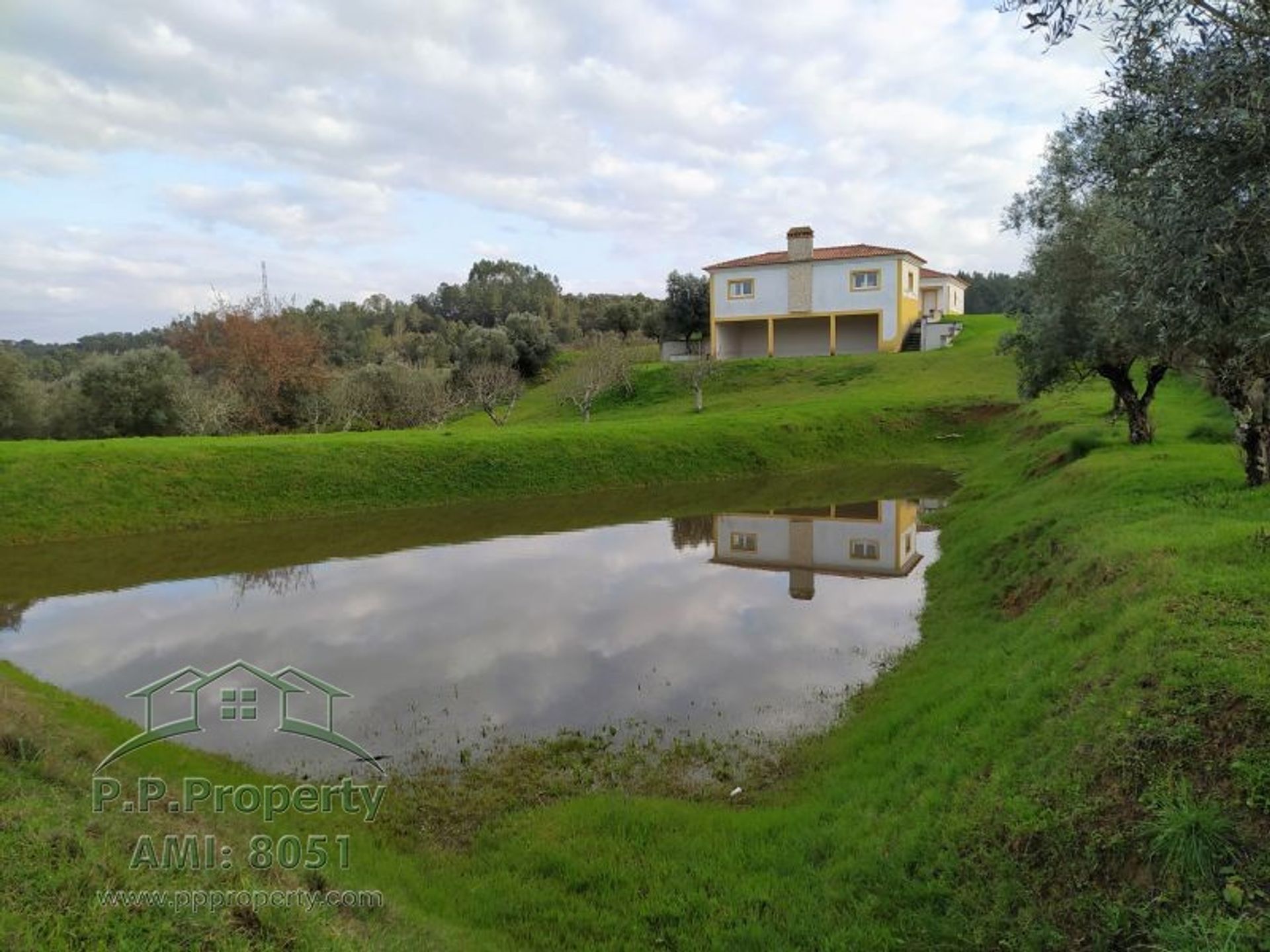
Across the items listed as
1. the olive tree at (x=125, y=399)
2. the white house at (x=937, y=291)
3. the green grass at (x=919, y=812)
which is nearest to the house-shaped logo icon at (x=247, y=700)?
the green grass at (x=919, y=812)

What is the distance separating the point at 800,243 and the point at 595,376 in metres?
19.3

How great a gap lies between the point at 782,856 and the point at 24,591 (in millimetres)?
19001

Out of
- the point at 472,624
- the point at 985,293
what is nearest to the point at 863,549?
the point at 472,624

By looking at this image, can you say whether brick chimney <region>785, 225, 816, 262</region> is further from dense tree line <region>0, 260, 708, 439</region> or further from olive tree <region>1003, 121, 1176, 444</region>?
olive tree <region>1003, 121, 1176, 444</region>

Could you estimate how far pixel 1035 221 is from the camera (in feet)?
64.1

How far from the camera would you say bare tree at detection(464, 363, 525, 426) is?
4612cm

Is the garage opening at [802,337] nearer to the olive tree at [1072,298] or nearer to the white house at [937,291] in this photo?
the white house at [937,291]

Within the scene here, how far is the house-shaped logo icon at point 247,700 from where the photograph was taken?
10.4 metres

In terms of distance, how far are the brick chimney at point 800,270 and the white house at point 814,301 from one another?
0.05 metres

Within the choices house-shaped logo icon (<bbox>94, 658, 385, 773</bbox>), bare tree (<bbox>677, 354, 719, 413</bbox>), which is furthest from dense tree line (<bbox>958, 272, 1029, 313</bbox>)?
house-shaped logo icon (<bbox>94, 658, 385, 773</bbox>)

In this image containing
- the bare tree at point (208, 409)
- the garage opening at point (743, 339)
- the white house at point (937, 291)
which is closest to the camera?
the bare tree at point (208, 409)

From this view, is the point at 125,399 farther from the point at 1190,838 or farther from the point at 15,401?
the point at 1190,838

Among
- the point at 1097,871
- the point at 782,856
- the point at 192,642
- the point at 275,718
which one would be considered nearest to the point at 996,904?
the point at 1097,871

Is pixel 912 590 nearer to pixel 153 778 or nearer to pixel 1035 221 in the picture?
pixel 1035 221
